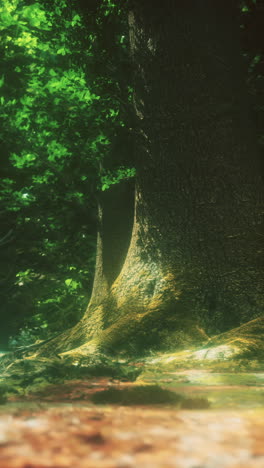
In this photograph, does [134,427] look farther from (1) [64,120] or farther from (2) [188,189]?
(1) [64,120]

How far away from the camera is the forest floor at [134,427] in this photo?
112 cm

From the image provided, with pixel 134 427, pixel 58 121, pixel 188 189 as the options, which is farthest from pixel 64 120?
pixel 134 427

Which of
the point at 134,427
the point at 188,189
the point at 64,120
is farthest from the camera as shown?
the point at 64,120

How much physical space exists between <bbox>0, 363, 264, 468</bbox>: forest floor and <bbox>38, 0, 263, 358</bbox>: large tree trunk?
316 centimetres

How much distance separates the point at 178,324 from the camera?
5824mm

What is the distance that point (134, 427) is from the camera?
5.08ft

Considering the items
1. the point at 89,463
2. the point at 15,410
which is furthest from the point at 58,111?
the point at 89,463

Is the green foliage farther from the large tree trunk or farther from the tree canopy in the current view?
the large tree trunk

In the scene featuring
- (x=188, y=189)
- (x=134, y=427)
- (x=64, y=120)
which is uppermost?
(x=64, y=120)

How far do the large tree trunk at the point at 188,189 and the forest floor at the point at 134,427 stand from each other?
3164mm

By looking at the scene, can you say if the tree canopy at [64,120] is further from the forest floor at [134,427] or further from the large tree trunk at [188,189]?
the forest floor at [134,427]

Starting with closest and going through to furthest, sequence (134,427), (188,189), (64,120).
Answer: (134,427)
(188,189)
(64,120)

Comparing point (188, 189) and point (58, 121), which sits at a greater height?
point (58, 121)

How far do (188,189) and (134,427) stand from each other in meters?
5.31
